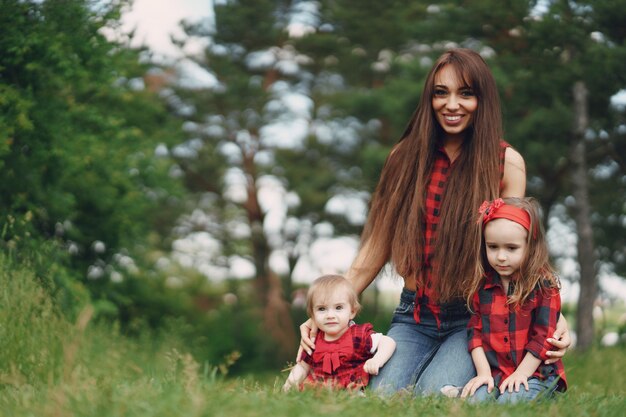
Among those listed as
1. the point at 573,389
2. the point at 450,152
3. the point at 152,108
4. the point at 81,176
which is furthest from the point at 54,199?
the point at 152,108

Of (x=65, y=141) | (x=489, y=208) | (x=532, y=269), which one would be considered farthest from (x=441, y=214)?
(x=65, y=141)

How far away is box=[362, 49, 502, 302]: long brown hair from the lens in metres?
3.99

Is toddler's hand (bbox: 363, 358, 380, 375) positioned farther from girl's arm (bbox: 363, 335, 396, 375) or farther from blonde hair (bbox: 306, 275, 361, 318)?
blonde hair (bbox: 306, 275, 361, 318)

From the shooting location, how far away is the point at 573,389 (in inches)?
159

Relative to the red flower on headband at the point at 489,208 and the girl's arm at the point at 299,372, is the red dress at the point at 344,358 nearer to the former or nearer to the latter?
the girl's arm at the point at 299,372

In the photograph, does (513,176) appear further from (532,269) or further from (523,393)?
(523,393)

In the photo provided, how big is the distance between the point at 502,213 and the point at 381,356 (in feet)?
3.04

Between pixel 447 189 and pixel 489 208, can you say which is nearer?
pixel 489 208

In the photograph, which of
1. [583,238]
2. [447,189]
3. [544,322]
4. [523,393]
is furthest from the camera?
[583,238]

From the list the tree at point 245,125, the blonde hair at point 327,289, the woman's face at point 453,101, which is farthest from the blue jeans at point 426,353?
the tree at point 245,125

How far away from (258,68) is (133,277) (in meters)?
7.59

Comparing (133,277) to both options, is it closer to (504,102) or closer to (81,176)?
(81,176)

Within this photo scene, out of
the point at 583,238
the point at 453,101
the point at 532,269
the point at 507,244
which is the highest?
the point at 453,101

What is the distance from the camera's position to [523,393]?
3.53m
